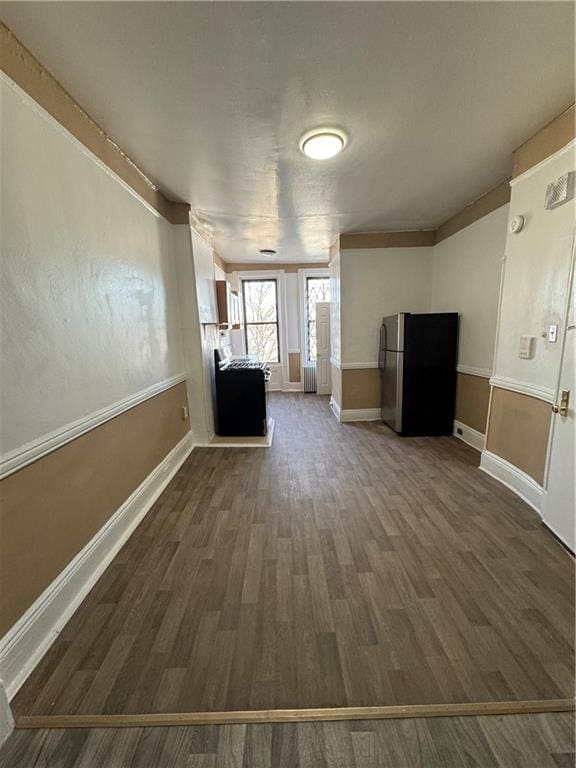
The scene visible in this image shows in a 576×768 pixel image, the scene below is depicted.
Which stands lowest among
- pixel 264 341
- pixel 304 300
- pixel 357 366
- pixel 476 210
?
pixel 357 366

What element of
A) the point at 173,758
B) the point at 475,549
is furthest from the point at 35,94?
the point at 475,549

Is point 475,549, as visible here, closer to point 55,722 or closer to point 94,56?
point 55,722

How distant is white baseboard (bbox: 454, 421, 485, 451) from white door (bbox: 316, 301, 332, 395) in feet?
9.43

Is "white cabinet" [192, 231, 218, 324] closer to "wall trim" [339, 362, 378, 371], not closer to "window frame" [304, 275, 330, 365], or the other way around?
"wall trim" [339, 362, 378, 371]

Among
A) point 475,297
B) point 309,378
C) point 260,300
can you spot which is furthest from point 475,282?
point 260,300

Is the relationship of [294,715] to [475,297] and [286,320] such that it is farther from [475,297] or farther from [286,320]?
[286,320]

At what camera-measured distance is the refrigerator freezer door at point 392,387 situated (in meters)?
3.69

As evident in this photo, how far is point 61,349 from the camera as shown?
153cm

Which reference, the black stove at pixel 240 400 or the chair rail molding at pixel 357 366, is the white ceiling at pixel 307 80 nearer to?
the black stove at pixel 240 400

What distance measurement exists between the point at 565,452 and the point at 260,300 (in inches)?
219

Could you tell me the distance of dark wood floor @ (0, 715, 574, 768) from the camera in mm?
966

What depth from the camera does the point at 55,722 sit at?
1.08 meters

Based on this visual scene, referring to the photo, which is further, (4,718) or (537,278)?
(537,278)

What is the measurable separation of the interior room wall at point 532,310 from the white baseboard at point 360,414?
1.91 m
